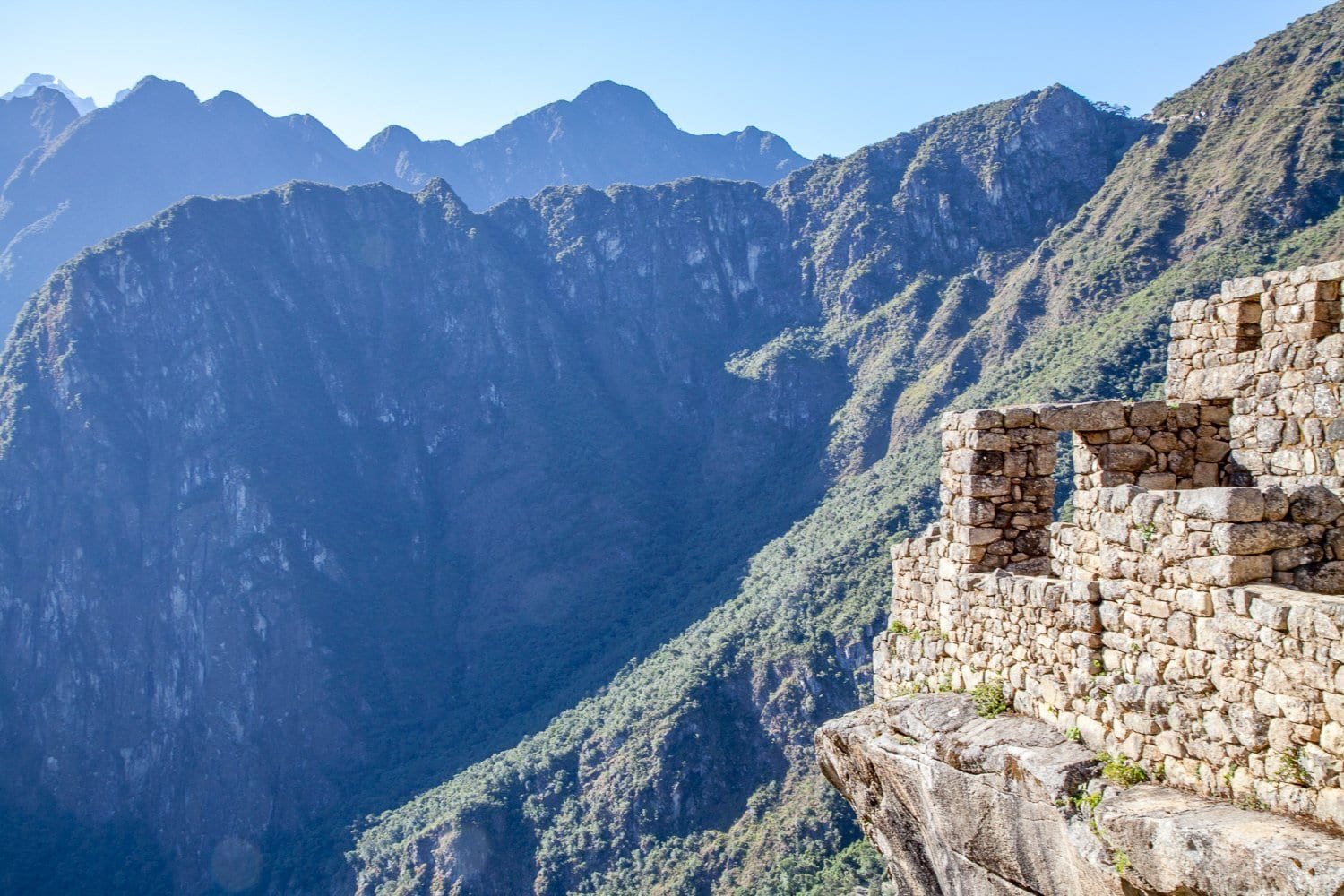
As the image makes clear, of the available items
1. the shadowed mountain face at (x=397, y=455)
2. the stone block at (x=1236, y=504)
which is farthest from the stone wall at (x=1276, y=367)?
the shadowed mountain face at (x=397, y=455)

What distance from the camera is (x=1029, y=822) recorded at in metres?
7.37

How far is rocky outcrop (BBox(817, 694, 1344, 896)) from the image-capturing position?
5637mm

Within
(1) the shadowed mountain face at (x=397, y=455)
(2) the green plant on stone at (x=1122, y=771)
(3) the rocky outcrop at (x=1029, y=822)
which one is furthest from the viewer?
(1) the shadowed mountain face at (x=397, y=455)

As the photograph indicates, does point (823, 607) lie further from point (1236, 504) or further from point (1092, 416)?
point (1236, 504)

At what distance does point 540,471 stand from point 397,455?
26150 mm

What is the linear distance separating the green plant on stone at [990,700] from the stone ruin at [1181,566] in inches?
2.8

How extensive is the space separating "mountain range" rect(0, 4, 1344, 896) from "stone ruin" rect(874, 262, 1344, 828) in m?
46.5

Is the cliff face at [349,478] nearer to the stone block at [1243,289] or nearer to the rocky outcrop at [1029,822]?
the rocky outcrop at [1029,822]

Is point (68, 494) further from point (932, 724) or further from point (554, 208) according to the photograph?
point (932, 724)

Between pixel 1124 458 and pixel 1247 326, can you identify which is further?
pixel 1247 326

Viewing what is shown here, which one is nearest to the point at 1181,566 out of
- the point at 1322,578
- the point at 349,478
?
the point at 1322,578

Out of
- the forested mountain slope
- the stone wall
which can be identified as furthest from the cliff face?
the stone wall

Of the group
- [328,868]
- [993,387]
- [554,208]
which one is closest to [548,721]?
[328,868]

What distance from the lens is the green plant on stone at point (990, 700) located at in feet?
27.9
